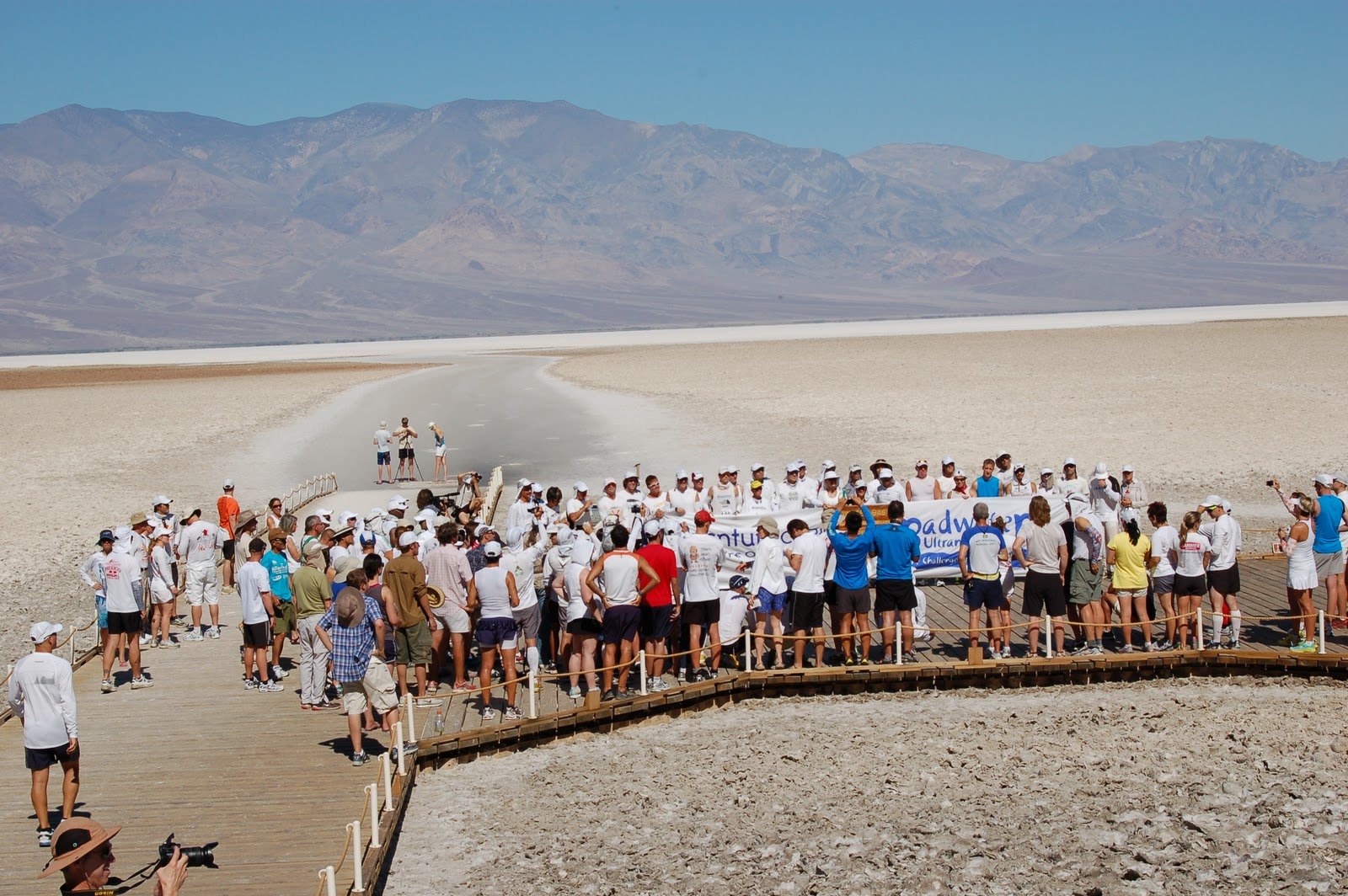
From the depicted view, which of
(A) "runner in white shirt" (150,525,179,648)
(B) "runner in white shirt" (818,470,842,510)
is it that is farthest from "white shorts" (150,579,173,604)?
(B) "runner in white shirt" (818,470,842,510)

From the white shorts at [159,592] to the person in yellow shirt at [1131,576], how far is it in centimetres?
960

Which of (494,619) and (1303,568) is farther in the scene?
(1303,568)

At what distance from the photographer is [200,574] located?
15.3 meters

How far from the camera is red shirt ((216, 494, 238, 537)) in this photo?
64.2 ft

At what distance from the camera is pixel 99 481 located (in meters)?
32.0

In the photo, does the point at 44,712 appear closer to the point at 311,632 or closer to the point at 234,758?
the point at 234,758

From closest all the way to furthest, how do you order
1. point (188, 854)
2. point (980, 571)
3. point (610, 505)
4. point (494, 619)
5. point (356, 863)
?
point (188, 854) < point (356, 863) < point (494, 619) < point (980, 571) < point (610, 505)

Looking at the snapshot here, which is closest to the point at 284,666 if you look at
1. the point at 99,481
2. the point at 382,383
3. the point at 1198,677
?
the point at 1198,677

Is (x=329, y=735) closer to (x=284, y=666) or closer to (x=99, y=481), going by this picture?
(x=284, y=666)

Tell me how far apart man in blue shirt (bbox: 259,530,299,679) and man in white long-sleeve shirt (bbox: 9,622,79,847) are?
3348mm

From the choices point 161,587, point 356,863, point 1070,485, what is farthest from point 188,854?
point 1070,485

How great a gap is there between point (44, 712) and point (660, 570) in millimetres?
5155

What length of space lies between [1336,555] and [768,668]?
5692 millimetres

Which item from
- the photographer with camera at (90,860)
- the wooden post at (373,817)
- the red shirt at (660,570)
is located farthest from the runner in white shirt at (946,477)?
the photographer with camera at (90,860)
